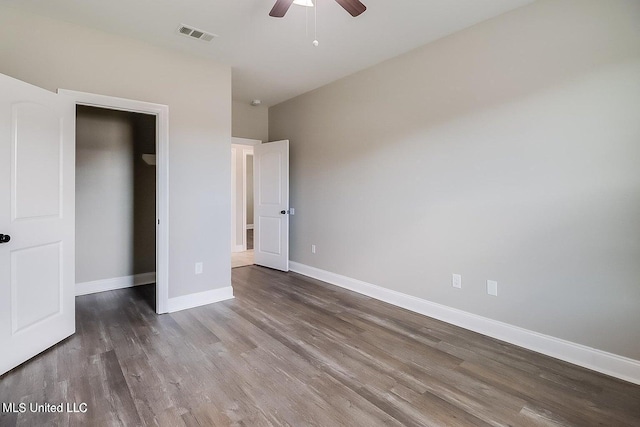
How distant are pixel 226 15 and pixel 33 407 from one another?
3.07 m

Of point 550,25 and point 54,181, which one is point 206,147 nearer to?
point 54,181

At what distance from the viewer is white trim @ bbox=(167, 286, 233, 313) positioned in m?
3.38

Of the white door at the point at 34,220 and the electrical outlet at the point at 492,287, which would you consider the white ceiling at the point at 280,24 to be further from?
the electrical outlet at the point at 492,287

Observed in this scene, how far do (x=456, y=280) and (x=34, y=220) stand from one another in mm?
3613

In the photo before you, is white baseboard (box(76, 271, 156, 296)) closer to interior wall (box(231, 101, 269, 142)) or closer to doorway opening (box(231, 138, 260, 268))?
doorway opening (box(231, 138, 260, 268))

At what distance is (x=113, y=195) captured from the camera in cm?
414

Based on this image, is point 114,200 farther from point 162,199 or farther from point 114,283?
point 162,199

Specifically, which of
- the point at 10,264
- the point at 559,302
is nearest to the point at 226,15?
the point at 10,264

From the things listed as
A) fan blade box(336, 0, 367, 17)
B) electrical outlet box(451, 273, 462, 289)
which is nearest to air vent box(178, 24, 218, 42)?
fan blade box(336, 0, 367, 17)

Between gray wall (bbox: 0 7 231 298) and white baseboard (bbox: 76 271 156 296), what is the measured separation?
4.38 ft

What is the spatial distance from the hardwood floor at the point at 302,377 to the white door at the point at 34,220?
24cm

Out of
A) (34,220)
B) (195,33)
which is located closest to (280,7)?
(195,33)

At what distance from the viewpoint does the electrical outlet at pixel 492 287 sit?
9.11 ft

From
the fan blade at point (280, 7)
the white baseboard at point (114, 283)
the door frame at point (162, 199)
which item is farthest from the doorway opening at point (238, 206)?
the fan blade at point (280, 7)
